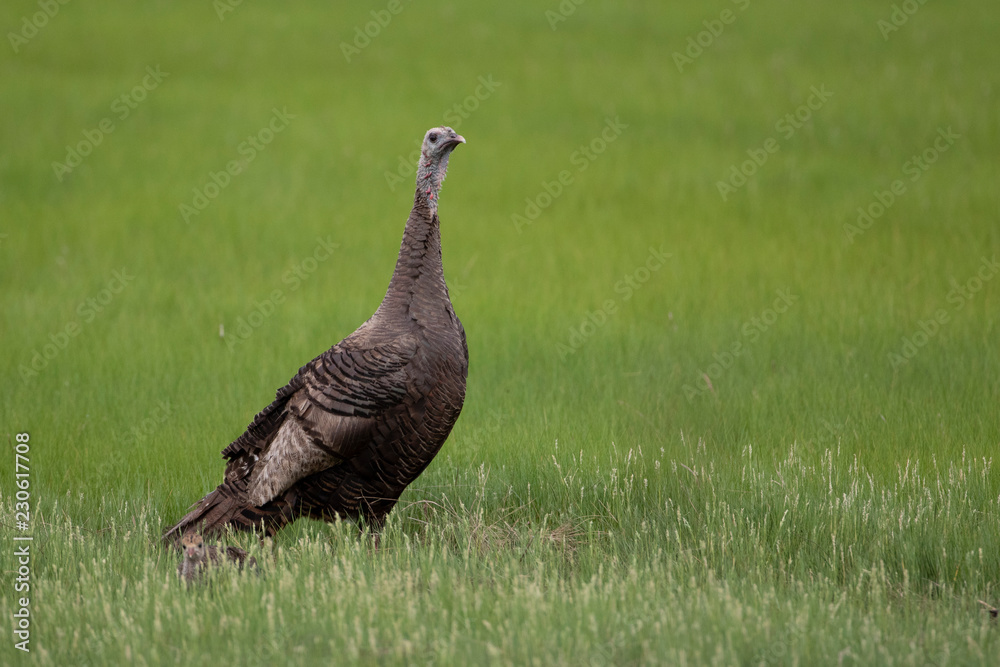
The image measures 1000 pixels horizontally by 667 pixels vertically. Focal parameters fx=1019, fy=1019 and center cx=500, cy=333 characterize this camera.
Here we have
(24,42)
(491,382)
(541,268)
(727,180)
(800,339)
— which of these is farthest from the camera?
(24,42)

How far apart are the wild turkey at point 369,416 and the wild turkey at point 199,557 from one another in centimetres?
35

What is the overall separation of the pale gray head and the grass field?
181cm

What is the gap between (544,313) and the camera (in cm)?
1002

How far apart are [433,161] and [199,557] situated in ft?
8.21

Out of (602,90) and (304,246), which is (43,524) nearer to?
(304,246)

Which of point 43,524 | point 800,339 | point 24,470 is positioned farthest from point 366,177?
point 43,524

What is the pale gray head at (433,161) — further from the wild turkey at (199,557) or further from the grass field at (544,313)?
the wild turkey at (199,557)

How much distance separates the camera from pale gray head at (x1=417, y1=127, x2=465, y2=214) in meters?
5.80

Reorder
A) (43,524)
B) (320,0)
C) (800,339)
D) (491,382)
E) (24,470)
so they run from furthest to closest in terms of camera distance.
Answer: (320,0) < (800,339) < (491,382) < (24,470) < (43,524)

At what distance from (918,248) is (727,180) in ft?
9.91

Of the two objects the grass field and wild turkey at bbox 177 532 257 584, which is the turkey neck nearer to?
the grass field

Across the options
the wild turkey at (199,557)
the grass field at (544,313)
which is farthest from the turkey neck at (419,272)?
the wild turkey at (199,557)

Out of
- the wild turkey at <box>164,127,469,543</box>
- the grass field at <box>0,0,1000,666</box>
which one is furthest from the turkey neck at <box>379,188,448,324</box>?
the grass field at <box>0,0,1000,666</box>

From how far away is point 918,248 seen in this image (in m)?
11.6
